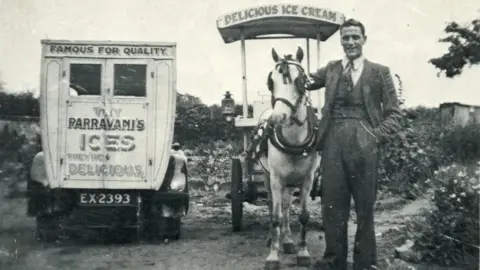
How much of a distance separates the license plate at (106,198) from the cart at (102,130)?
0.04ft

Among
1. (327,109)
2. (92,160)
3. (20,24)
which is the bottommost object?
(92,160)

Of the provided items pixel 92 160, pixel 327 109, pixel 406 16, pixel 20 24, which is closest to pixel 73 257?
pixel 92 160

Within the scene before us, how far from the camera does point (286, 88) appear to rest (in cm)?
519

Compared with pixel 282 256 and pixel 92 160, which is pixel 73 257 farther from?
pixel 282 256

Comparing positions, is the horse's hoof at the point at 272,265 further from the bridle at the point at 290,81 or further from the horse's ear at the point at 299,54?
the horse's ear at the point at 299,54

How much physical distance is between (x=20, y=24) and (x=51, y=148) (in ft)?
5.42

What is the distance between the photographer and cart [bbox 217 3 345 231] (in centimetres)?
704

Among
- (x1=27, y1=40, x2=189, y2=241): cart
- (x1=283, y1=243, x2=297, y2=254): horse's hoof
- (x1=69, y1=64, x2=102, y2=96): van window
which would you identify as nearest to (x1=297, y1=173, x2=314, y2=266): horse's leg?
(x1=283, y1=243, x2=297, y2=254): horse's hoof

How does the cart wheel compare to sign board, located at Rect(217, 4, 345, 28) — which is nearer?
sign board, located at Rect(217, 4, 345, 28)

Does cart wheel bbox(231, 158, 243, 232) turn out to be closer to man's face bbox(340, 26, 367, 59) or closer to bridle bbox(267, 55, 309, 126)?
bridle bbox(267, 55, 309, 126)

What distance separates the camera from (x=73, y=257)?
6344 mm

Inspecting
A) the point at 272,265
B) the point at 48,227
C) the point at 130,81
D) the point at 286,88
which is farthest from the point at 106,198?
the point at 286,88

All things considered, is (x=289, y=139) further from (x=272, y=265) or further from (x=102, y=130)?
(x=102, y=130)

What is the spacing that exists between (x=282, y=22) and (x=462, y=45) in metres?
2.43
